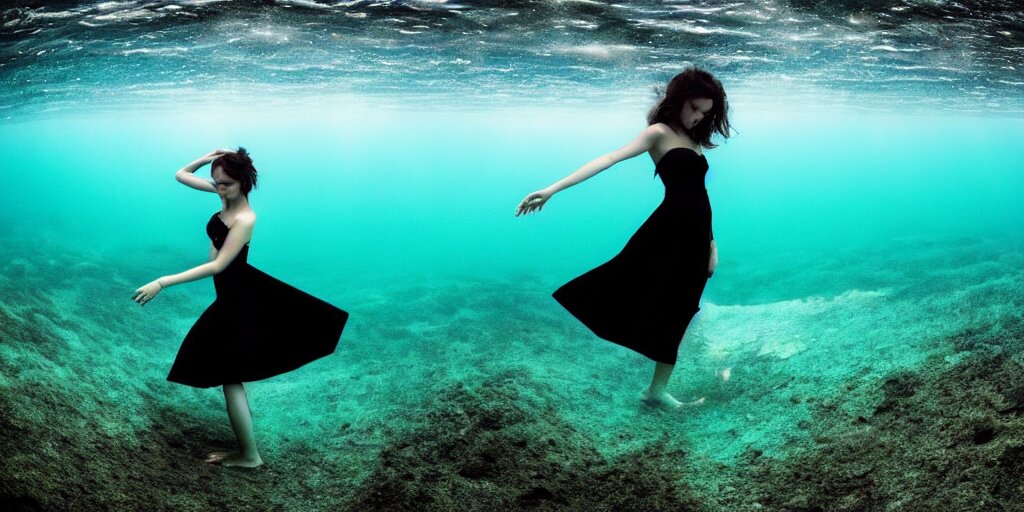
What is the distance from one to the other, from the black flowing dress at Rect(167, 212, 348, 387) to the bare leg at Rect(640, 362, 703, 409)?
262 centimetres

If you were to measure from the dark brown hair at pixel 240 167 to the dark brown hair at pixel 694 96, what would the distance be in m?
2.48

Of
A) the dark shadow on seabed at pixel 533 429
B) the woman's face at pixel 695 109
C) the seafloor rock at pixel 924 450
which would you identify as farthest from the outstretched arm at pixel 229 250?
the seafloor rock at pixel 924 450

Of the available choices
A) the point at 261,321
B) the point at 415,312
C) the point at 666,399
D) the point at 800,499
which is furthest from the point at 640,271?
the point at 415,312

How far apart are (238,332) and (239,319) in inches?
3.1

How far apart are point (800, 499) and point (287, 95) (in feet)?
62.3

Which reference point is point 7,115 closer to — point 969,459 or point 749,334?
point 749,334

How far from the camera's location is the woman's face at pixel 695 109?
3814 mm

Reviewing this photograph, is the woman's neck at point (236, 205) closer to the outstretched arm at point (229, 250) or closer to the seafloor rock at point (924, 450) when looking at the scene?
the outstretched arm at point (229, 250)

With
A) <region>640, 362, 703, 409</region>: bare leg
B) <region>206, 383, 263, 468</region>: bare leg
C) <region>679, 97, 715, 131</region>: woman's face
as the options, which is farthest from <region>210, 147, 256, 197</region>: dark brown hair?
<region>640, 362, 703, 409</region>: bare leg

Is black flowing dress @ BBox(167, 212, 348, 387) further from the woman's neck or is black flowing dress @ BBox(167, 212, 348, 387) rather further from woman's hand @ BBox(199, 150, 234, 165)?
woman's hand @ BBox(199, 150, 234, 165)

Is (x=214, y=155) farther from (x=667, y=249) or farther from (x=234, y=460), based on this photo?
(x=667, y=249)

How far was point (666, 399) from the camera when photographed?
15.6 feet

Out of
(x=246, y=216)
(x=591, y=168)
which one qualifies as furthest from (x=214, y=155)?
(x=591, y=168)

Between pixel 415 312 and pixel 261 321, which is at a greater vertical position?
pixel 261 321
